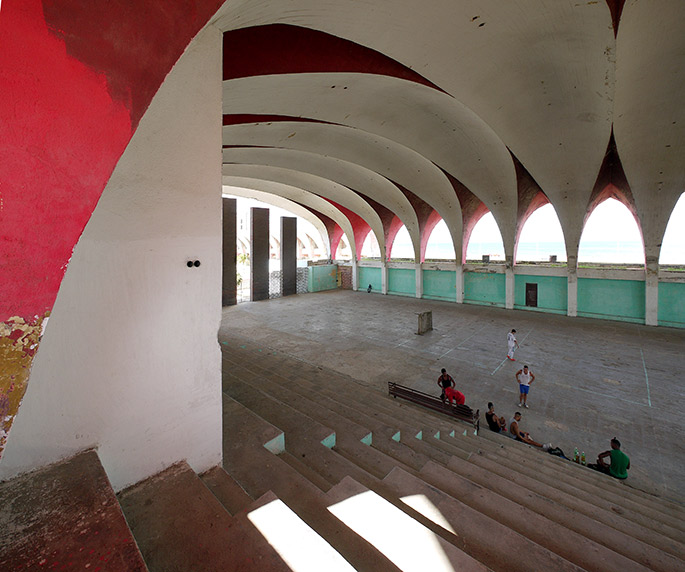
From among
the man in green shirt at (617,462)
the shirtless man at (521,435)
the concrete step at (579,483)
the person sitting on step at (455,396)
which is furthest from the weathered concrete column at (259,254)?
the man in green shirt at (617,462)

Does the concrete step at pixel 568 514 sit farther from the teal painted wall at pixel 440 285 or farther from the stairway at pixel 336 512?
the teal painted wall at pixel 440 285

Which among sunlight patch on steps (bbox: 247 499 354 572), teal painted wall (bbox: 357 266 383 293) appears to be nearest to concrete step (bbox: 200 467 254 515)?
sunlight patch on steps (bbox: 247 499 354 572)

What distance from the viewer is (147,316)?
8.91 ft

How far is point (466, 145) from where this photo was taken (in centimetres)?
1299

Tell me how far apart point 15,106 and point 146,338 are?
212cm

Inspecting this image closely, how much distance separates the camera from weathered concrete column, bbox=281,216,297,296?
2458cm

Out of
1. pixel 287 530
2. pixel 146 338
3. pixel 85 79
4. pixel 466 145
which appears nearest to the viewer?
pixel 85 79

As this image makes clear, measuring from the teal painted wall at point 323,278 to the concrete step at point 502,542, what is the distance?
81.2ft

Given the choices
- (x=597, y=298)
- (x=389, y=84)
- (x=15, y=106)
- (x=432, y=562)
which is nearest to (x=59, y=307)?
(x=15, y=106)

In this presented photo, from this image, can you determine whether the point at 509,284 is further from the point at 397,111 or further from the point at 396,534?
the point at 396,534

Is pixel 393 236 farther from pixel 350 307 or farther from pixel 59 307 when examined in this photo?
pixel 59 307

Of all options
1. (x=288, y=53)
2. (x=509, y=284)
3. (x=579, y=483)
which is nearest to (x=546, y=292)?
(x=509, y=284)

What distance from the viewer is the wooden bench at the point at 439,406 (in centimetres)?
673

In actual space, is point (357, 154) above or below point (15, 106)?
above
